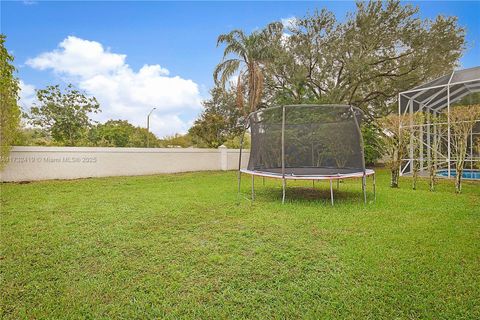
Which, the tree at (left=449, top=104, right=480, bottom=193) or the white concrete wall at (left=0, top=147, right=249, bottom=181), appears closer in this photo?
the tree at (left=449, top=104, right=480, bottom=193)

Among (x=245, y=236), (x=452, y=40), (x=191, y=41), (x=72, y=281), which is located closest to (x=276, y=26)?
(x=191, y=41)

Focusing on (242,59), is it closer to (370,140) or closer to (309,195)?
(370,140)

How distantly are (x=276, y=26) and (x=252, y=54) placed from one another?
2.19 meters

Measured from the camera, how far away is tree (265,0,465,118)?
1272 cm

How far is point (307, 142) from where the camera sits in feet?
21.7

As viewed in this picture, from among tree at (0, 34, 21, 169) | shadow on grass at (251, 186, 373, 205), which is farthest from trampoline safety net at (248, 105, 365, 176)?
tree at (0, 34, 21, 169)

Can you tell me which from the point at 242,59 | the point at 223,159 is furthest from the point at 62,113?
the point at 242,59

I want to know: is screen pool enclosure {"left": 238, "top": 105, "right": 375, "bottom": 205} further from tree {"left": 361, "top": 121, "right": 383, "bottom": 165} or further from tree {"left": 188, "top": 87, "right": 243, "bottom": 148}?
tree {"left": 188, "top": 87, "right": 243, "bottom": 148}

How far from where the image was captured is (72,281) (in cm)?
228

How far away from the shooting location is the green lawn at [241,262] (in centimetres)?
193

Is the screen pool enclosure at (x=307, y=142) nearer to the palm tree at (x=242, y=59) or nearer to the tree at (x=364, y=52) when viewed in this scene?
the palm tree at (x=242, y=59)

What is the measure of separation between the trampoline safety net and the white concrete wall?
6021mm

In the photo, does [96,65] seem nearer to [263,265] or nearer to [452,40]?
[263,265]

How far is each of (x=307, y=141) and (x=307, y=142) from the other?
0.08ft
